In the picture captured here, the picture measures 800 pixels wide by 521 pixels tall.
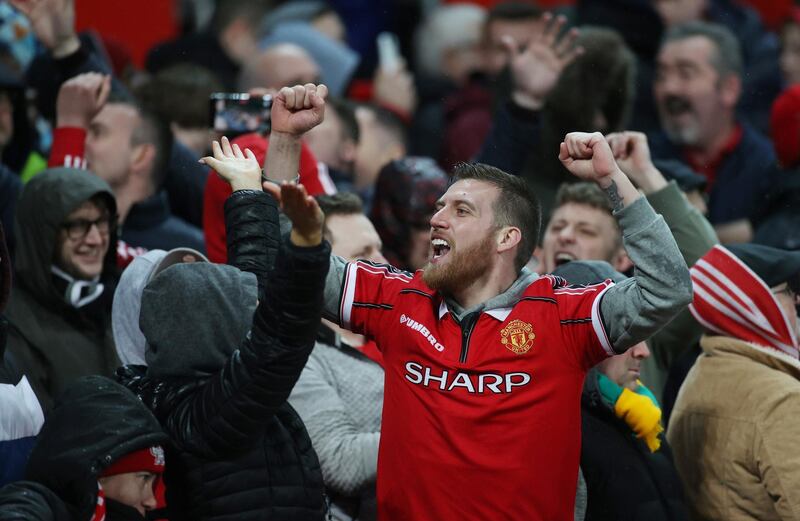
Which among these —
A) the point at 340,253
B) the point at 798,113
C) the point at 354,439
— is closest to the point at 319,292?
the point at 354,439

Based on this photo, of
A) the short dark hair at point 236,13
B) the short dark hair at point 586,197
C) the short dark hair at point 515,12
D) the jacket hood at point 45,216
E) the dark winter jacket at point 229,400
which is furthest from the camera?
the short dark hair at point 236,13

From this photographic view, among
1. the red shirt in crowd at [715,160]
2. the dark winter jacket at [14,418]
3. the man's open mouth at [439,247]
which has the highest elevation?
the red shirt in crowd at [715,160]

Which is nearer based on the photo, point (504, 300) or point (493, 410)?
point (493, 410)

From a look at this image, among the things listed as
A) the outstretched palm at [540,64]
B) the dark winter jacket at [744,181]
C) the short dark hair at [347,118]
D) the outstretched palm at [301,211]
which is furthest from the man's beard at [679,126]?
the outstretched palm at [301,211]

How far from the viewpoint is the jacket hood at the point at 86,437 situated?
10.9 feet

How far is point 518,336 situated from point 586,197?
68.9 inches

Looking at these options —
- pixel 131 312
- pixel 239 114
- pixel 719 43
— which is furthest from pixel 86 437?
pixel 719 43

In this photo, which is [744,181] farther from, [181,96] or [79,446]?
[79,446]

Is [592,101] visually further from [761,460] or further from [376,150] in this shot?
[761,460]

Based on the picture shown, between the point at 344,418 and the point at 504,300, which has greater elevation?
the point at 504,300

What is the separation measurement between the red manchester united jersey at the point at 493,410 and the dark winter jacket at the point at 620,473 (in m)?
0.43

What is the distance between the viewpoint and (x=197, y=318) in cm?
365

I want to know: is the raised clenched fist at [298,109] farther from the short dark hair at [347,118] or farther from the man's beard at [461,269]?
the short dark hair at [347,118]

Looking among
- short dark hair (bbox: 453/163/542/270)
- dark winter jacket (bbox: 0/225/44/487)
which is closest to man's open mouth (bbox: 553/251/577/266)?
short dark hair (bbox: 453/163/542/270)
